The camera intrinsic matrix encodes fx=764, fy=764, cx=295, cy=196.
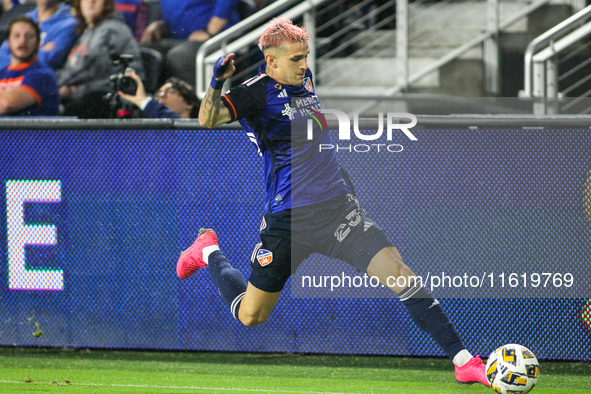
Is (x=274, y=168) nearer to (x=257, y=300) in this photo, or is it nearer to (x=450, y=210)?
(x=257, y=300)

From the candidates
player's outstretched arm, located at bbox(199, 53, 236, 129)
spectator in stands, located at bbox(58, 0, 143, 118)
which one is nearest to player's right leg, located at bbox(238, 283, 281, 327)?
player's outstretched arm, located at bbox(199, 53, 236, 129)

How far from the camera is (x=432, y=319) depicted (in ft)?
12.9

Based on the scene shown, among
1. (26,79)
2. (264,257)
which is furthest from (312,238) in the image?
(26,79)

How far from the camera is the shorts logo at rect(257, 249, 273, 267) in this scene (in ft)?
13.1

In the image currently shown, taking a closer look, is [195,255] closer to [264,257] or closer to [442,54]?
[264,257]

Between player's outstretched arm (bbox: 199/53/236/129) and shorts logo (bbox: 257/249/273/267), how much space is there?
72 centimetres

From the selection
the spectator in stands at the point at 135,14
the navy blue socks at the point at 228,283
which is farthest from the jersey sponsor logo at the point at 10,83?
the navy blue socks at the point at 228,283

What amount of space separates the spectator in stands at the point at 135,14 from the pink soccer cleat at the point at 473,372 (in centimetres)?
509

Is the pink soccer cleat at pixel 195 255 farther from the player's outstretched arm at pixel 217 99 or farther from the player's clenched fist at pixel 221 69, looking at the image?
the player's clenched fist at pixel 221 69

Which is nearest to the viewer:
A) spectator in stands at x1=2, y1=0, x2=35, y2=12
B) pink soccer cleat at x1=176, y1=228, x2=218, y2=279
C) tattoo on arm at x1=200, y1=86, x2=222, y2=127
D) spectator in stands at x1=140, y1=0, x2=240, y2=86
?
tattoo on arm at x1=200, y1=86, x2=222, y2=127

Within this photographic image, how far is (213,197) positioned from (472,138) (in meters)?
1.72

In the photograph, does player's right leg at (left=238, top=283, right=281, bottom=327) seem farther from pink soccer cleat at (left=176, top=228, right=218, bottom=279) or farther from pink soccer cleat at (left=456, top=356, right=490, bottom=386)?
pink soccer cleat at (left=456, top=356, right=490, bottom=386)

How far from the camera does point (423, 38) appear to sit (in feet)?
26.1

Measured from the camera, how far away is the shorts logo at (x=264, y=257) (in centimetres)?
399
